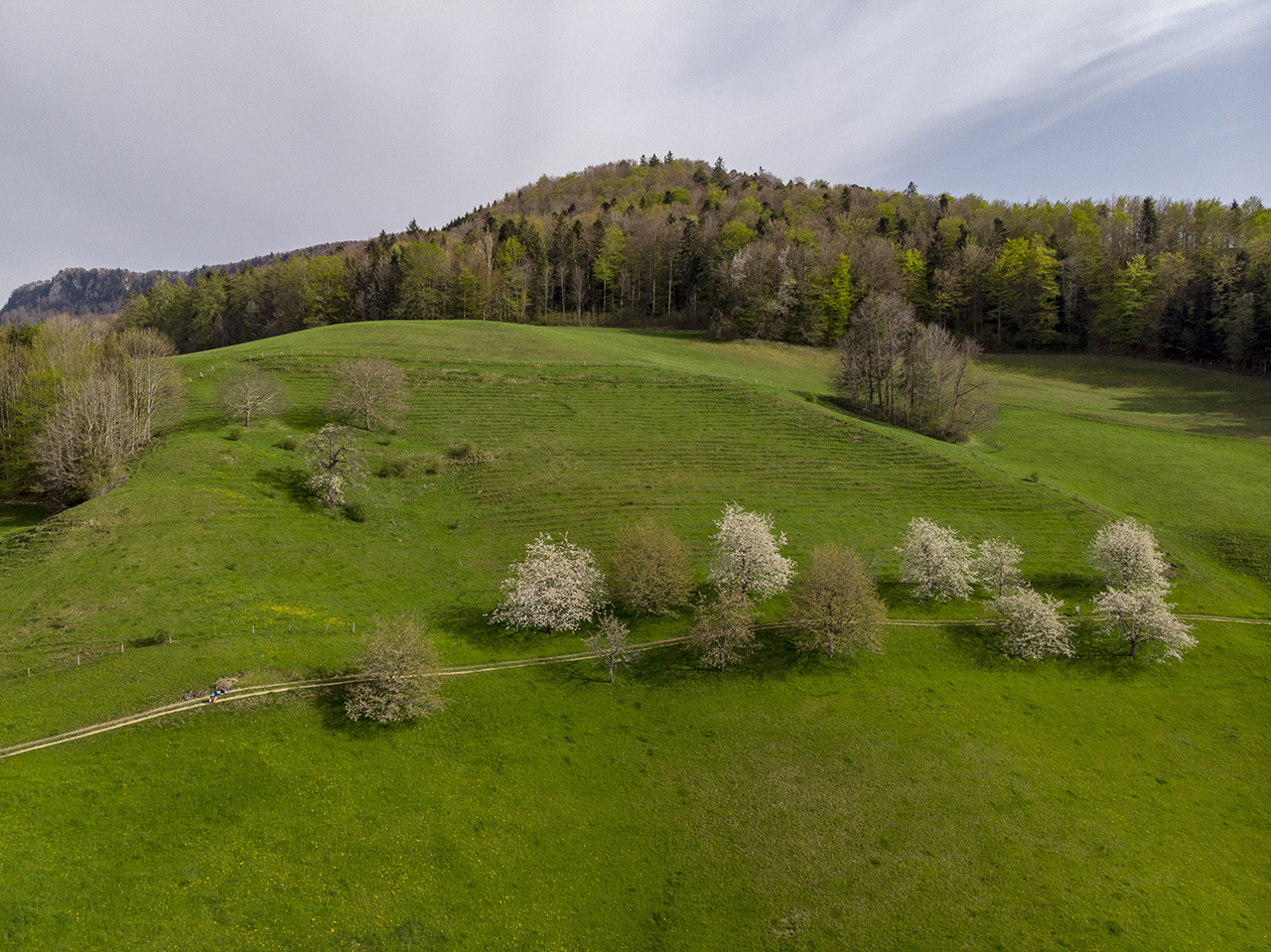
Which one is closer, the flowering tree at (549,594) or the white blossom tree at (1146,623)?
the white blossom tree at (1146,623)

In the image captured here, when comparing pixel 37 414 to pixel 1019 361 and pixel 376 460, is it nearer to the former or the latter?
pixel 376 460

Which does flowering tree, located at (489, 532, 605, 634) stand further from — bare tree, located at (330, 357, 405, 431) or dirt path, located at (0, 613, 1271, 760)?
bare tree, located at (330, 357, 405, 431)

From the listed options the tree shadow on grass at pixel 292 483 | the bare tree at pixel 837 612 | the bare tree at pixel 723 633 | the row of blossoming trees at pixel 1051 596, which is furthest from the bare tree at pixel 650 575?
the tree shadow on grass at pixel 292 483

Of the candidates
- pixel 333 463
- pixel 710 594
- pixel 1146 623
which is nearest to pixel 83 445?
pixel 333 463

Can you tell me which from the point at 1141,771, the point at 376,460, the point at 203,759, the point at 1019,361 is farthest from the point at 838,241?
the point at 203,759

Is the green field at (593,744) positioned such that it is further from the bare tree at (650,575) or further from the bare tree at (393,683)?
the bare tree at (650,575)

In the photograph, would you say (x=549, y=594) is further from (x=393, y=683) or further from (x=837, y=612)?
(x=837, y=612)

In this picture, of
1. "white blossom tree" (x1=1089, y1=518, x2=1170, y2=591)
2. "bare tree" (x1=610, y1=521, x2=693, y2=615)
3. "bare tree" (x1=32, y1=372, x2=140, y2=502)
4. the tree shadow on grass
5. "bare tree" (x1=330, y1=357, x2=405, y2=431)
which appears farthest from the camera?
"bare tree" (x1=330, y1=357, x2=405, y2=431)

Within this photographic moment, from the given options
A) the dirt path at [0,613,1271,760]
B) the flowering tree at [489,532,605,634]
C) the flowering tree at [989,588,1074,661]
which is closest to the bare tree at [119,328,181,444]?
the dirt path at [0,613,1271,760]
